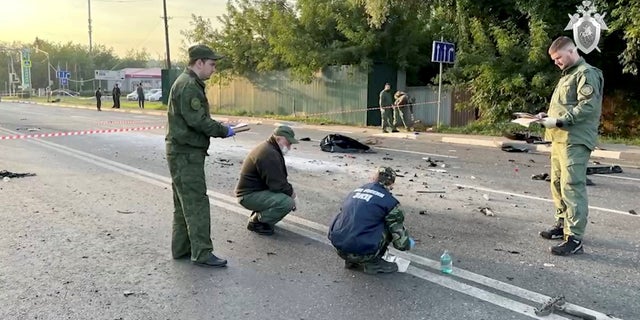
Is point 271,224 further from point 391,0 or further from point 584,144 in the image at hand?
point 391,0

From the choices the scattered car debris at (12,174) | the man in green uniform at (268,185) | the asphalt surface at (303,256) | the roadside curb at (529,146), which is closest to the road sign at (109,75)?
the roadside curb at (529,146)

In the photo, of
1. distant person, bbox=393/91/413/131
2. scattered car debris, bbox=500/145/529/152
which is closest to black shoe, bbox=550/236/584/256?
scattered car debris, bbox=500/145/529/152

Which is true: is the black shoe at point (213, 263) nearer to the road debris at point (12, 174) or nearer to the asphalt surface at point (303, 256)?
the asphalt surface at point (303, 256)

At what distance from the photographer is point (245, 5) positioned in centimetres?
2962

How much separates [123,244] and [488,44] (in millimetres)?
16235

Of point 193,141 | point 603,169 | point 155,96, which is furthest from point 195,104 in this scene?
point 155,96

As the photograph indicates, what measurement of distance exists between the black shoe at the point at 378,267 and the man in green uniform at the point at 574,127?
5.39 ft

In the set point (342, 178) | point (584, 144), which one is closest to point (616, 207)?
point (584, 144)

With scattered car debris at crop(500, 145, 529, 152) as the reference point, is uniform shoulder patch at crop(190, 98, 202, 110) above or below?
above

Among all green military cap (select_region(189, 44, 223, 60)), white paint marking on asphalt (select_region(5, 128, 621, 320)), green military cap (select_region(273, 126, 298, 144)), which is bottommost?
white paint marking on asphalt (select_region(5, 128, 621, 320))

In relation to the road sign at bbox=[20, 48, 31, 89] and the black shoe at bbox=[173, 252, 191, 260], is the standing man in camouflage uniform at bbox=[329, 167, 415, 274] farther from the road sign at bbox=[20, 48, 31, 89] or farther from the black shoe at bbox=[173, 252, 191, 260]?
the road sign at bbox=[20, 48, 31, 89]

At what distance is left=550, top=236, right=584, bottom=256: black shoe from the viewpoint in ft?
16.9

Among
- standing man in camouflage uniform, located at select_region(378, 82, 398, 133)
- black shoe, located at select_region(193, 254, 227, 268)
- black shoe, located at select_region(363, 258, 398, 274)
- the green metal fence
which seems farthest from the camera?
the green metal fence

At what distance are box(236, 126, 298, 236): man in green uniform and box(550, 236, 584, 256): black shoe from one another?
103 inches
